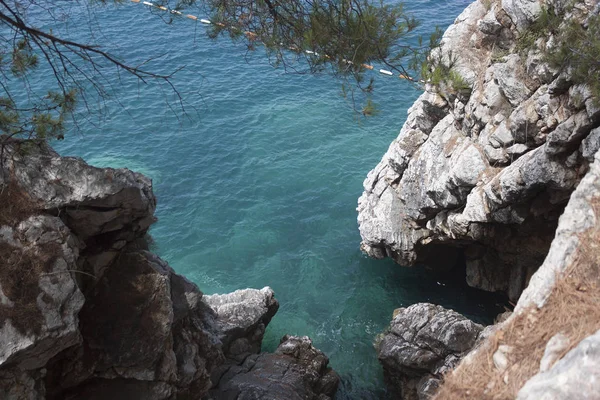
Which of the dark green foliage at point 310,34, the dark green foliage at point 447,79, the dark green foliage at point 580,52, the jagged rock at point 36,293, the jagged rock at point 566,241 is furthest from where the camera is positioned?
the dark green foliage at point 447,79

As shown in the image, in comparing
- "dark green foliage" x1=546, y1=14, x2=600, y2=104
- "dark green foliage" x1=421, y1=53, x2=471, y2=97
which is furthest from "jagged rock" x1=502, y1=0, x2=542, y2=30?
"dark green foliage" x1=421, y1=53, x2=471, y2=97

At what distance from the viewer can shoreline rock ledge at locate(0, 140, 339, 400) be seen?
40.0ft

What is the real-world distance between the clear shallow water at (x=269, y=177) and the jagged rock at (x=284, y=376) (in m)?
1.43

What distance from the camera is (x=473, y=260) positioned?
24.7 metres

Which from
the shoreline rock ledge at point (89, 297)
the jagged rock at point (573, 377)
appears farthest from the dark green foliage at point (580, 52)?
the shoreline rock ledge at point (89, 297)

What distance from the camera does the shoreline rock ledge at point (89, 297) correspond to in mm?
12180

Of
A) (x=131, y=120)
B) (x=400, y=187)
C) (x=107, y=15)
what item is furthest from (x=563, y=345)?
(x=107, y=15)

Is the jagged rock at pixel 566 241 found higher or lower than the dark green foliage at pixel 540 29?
lower

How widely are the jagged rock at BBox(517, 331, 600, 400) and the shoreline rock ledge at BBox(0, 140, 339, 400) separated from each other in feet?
32.4

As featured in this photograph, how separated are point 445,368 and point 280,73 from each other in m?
26.7

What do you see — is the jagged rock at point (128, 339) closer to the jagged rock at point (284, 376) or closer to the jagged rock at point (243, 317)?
the jagged rock at point (284, 376)

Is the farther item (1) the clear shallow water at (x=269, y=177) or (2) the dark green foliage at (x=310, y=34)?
(1) the clear shallow water at (x=269, y=177)

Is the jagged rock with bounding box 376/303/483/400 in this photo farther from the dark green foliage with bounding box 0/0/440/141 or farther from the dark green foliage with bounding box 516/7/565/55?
the dark green foliage with bounding box 0/0/440/141

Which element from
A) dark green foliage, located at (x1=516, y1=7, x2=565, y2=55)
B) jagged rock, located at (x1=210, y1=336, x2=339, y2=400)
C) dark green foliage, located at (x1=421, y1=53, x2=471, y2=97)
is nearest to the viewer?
dark green foliage, located at (x1=516, y1=7, x2=565, y2=55)
